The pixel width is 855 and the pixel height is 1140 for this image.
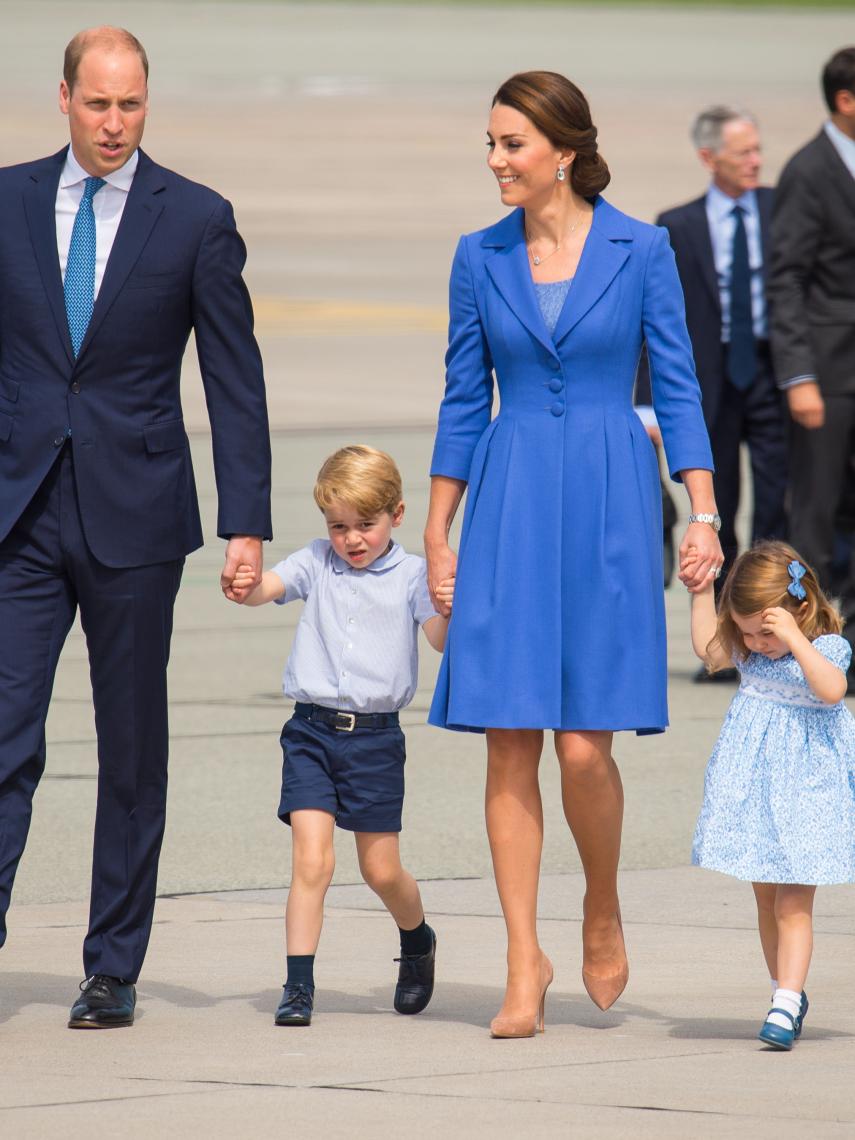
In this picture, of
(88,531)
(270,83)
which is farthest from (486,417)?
(270,83)

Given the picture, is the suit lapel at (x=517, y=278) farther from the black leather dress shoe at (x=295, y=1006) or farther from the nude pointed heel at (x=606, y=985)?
the black leather dress shoe at (x=295, y=1006)

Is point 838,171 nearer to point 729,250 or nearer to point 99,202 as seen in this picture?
point 729,250

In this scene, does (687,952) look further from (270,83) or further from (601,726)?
(270,83)

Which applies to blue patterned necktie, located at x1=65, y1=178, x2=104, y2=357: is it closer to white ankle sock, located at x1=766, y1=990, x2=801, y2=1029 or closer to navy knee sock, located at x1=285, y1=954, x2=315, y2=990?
navy knee sock, located at x1=285, y1=954, x2=315, y2=990

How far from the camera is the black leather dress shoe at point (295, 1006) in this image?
16.8 feet

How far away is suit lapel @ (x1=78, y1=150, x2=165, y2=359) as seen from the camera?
17.0ft

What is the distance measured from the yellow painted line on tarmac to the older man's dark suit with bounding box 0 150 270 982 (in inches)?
641

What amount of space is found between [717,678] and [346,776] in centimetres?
429

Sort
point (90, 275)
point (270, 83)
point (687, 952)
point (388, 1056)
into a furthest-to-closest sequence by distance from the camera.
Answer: point (270, 83) → point (687, 952) → point (90, 275) → point (388, 1056)

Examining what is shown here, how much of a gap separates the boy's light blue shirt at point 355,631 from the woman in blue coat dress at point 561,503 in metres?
0.16

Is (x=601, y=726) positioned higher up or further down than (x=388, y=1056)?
higher up

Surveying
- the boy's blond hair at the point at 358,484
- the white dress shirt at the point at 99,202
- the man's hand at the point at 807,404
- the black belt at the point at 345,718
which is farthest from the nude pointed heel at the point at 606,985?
the man's hand at the point at 807,404

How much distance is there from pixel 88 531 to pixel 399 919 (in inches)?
41.9

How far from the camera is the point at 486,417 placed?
5355 mm
